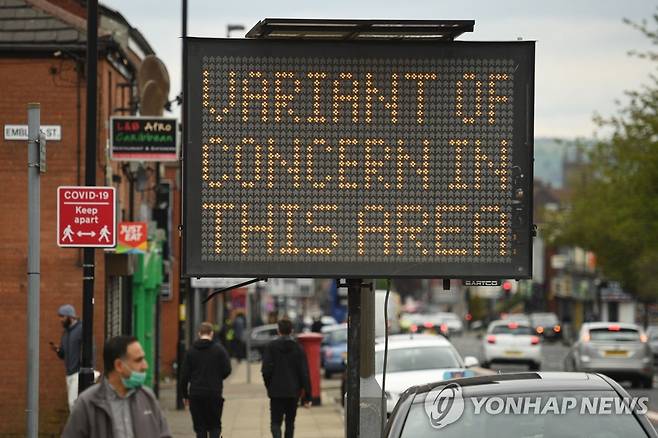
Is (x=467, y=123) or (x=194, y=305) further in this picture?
(x=194, y=305)

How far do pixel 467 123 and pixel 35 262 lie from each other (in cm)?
442

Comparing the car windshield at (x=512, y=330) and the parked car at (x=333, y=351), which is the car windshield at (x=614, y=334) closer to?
the parked car at (x=333, y=351)

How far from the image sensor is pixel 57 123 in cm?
2256

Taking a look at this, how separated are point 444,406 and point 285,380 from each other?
805 centimetres

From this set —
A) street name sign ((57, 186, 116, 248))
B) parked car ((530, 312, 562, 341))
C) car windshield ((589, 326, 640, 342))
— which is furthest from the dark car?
parked car ((530, 312, 562, 341))

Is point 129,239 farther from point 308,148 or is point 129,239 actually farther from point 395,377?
point 308,148

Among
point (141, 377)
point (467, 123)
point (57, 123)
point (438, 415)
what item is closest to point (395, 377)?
point (57, 123)

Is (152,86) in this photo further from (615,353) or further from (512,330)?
(512,330)

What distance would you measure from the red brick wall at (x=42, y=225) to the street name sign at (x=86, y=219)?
7734 millimetres

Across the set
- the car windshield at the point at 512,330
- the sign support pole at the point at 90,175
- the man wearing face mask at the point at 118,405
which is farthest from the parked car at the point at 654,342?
the man wearing face mask at the point at 118,405

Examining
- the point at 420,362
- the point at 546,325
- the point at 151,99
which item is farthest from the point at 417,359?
the point at 546,325

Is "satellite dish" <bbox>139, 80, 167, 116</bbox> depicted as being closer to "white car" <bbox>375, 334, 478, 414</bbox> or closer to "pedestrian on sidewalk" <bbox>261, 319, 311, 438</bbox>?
"white car" <bbox>375, 334, 478, 414</bbox>

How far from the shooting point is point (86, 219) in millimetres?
14953

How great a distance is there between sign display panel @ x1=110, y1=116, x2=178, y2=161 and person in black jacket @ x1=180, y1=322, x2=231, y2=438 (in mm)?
5697
